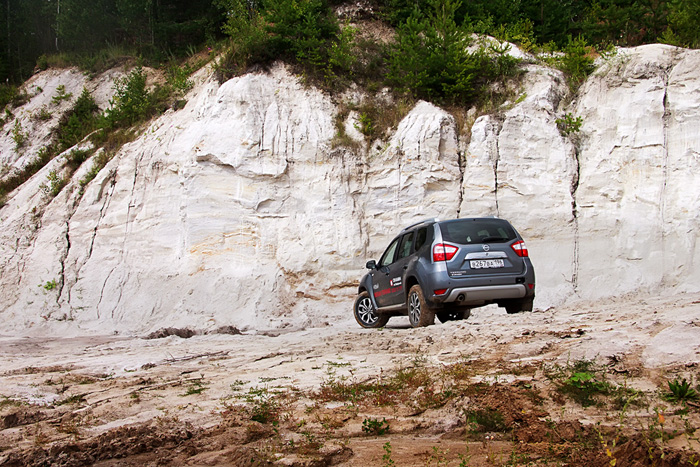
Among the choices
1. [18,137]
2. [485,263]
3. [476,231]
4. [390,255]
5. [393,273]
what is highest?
[18,137]

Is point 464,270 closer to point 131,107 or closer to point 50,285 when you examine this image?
point 50,285

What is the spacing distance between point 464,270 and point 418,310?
38.9 inches

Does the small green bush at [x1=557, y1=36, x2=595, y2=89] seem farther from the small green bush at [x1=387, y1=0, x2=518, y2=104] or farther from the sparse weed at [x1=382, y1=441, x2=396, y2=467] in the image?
the sparse weed at [x1=382, y1=441, x2=396, y2=467]

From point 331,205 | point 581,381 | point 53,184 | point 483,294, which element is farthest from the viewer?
point 53,184

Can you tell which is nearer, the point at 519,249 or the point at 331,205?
the point at 519,249

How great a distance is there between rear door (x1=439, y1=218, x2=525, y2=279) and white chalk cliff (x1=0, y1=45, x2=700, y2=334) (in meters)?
4.36

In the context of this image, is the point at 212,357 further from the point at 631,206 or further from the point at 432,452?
the point at 631,206

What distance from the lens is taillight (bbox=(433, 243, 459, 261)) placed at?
26.7 feet

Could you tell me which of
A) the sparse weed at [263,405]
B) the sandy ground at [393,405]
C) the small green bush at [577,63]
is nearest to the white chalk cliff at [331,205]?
the small green bush at [577,63]

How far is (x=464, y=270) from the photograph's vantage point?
808cm

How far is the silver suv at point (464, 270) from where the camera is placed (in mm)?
8039

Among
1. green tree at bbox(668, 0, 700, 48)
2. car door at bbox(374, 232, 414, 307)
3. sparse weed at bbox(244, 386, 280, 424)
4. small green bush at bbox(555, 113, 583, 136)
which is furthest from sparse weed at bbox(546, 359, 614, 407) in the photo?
green tree at bbox(668, 0, 700, 48)

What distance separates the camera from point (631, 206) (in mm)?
12773

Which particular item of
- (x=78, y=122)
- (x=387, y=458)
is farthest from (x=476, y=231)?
(x=78, y=122)
